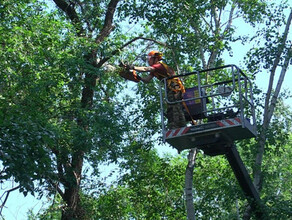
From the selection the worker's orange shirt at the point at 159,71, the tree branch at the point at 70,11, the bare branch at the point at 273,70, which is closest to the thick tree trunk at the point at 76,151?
the tree branch at the point at 70,11

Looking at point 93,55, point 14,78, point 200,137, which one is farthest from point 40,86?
point 200,137

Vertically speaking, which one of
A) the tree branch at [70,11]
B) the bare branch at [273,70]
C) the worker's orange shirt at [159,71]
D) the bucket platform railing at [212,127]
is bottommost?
the bucket platform railing at [212,127]

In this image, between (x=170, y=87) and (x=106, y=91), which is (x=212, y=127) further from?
(x=106, y=91)

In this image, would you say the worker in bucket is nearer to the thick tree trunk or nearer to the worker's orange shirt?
the worker's orange shirt

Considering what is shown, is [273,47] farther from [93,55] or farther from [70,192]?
[70,192]

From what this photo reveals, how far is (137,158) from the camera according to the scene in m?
18.9

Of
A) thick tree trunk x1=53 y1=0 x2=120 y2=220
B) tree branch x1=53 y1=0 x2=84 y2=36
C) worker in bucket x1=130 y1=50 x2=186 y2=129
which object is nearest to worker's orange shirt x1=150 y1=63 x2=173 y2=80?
worker in bucket x1=130 y1=50 x2=186 y2=129

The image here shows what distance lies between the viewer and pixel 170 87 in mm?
13516

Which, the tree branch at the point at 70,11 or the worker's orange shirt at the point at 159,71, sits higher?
the tree branch at the point at 70,11

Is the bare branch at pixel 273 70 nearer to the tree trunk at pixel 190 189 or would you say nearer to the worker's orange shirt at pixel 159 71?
the tree trunk at pixel 190 189

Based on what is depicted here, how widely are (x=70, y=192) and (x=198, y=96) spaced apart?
5.94 meters

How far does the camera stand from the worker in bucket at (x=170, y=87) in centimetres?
1318

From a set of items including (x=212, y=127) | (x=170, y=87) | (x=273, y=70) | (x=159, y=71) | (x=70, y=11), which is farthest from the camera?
(x=70, y=11)

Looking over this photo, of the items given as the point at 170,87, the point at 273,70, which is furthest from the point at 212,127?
the point at 273,70
